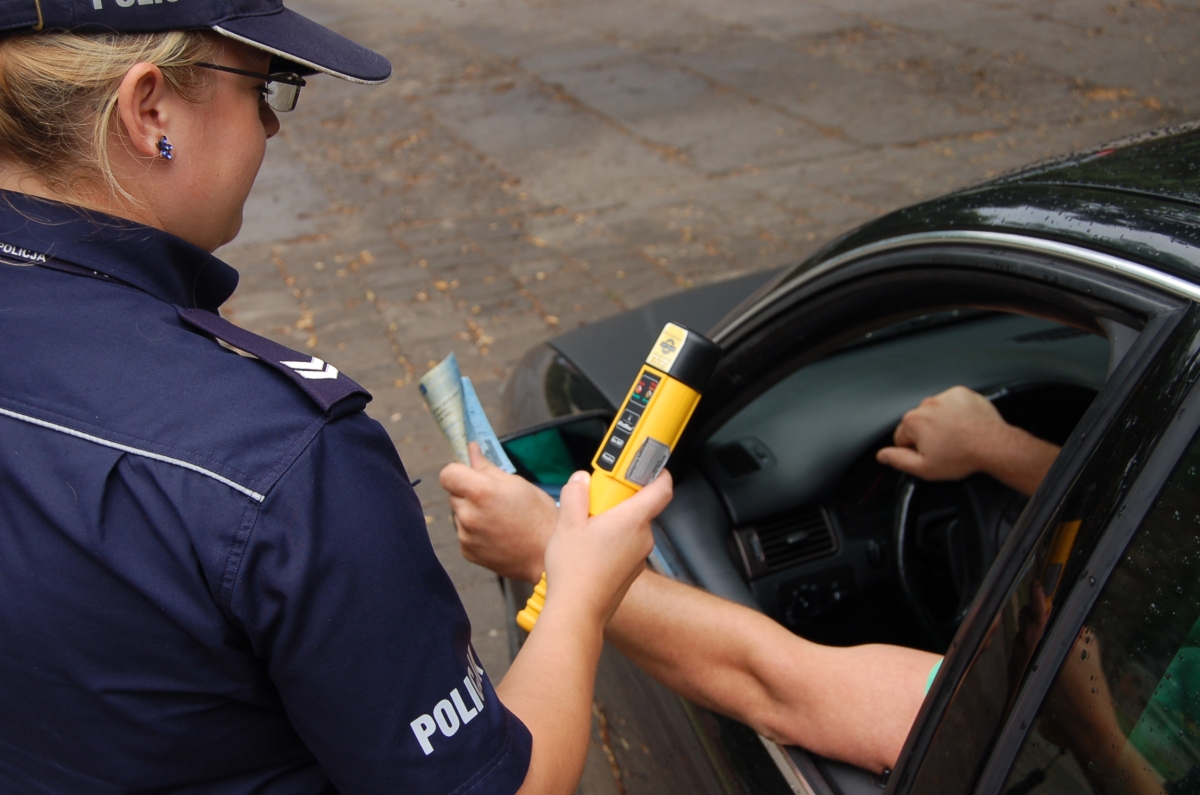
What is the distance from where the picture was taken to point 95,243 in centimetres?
108

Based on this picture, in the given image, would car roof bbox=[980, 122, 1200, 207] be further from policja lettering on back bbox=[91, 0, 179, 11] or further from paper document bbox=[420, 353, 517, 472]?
policja lettering on back bbox=[91, 0, 179, 11]

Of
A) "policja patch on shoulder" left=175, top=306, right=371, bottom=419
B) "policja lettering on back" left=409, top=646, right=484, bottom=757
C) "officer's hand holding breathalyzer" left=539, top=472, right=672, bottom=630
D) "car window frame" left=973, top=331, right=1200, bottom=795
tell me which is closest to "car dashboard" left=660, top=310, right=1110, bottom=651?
"officer's hand holding breathalyzer" left=539, top=472, right=672, bottom=630

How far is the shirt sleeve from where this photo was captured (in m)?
0.98

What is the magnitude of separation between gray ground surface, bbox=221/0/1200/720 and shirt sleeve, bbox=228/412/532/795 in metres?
2.38

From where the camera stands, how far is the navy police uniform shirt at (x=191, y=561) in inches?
38.1

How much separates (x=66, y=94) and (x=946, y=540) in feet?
6.23

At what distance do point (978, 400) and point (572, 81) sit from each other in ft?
24.9

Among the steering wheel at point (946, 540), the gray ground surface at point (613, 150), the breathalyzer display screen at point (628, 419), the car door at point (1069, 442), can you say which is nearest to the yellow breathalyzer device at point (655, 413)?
the breathalyzer display screen at point (628, 419)

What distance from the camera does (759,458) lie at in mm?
2281

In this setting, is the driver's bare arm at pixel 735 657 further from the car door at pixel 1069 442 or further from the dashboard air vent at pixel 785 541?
the dashboard air vent at pixel 785 541

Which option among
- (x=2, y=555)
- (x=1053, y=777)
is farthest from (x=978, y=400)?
(x=2, y=555)

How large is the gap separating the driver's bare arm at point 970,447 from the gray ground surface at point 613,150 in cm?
172

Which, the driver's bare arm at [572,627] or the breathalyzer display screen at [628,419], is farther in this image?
the breathalyzer display screen at [628,419]

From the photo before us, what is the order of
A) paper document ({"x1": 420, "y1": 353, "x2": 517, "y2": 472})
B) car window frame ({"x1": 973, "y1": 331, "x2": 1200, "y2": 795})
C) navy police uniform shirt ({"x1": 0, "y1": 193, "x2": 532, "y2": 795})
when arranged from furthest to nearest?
paper document ({"x1": 420, "y1": 353, "x2": 517, "y2": 472}) < car window frame ({"x1": 973, "y1": 331, "x2": 1200, "y2": 795}) < navy police uniform shirt ({"x1": 0, "y1": 193, "x2": 532, "y2": 795})
